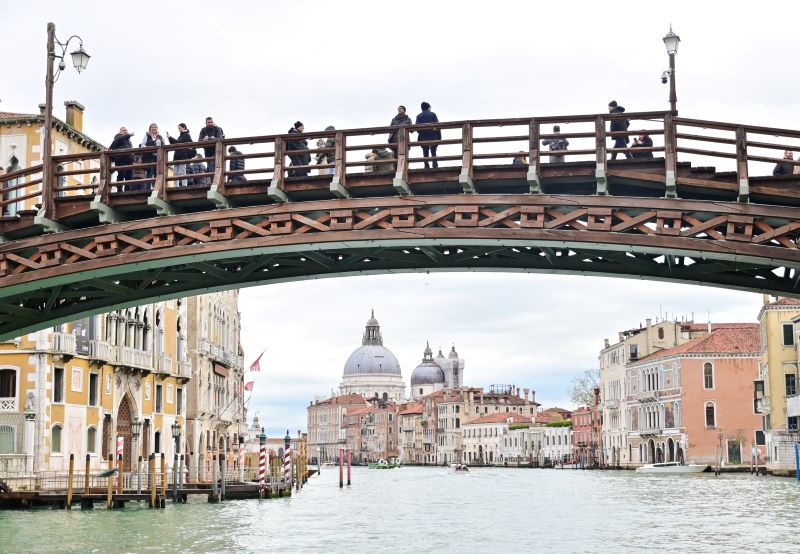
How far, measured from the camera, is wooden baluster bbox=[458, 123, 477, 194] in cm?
1470

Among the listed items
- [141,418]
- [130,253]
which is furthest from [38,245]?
[141,418]

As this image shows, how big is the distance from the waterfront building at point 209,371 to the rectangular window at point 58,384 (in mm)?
10590

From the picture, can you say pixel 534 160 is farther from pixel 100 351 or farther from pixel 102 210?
pixel 100 351

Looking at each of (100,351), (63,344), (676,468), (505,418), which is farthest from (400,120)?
(505,418)

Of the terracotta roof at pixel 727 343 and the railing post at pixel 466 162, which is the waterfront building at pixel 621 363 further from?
the railing post at pixel 466 162

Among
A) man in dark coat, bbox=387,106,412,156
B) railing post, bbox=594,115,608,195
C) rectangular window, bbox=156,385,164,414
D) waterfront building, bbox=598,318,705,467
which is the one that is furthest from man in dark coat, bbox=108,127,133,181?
waterfront building, bbox=598,318,705,467

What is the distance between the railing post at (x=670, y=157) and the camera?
1414 centimetres

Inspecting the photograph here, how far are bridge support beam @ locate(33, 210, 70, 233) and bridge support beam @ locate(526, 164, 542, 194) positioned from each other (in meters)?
6.43

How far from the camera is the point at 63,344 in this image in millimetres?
35562

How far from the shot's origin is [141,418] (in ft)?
141

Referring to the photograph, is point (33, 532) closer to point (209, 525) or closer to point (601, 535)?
point (209, 525)

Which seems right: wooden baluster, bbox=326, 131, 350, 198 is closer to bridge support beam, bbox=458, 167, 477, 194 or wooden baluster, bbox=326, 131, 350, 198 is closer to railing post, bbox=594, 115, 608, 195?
bridge support beam, bbox=458, 167, 477, 194

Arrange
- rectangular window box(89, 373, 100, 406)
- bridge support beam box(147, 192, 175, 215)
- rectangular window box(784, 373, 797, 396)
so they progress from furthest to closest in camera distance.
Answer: rectangular window box(784, 373, 797, 396), rectangular window box(89, 373, 100, 406), bridge support beam box(147, 192, 175, 215)

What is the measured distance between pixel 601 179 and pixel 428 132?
8.26 feet
